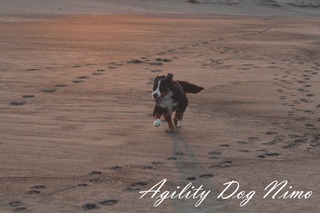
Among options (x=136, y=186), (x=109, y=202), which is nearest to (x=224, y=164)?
(x=136, y=186)

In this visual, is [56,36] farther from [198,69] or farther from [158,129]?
[158,129]

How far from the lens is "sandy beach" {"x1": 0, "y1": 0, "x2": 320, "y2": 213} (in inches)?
230

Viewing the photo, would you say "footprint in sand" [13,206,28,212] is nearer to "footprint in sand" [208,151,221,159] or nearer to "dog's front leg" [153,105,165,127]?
"footprint in sand" [208,151,221,159]

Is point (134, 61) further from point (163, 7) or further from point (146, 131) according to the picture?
point (163, 7)

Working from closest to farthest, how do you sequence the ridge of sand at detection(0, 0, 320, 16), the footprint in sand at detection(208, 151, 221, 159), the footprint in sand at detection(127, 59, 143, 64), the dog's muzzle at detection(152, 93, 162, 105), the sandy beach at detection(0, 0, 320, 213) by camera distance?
the sandy beach at detection(0, 0, 320, 213) → the footprint in sand at detection(208, 151, 221, 159) → the dog's muzzle at detection(152, 93, 162, 105) → the footprint in sand at detection(127, 59, 143, 64) → the ridge of sand at detection(0, 0, 320, 16)

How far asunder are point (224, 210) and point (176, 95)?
2.55 metres

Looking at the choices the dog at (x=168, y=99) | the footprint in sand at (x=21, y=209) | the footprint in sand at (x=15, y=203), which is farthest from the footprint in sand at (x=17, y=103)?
the footprint in sand at (x=21, y=209)

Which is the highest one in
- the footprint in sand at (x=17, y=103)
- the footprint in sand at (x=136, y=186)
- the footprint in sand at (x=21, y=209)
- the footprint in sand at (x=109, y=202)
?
the footprint in sand at (x=21, y=209)

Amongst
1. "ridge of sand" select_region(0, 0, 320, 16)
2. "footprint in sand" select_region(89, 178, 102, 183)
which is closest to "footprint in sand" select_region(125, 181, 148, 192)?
"footprint in sand" select_region(89, 178, 102, 183)

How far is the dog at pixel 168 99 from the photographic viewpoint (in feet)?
25.4

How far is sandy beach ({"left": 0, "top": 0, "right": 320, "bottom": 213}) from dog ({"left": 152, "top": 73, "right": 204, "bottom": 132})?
19 cm

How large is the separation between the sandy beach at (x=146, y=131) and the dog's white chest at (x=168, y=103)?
293mm

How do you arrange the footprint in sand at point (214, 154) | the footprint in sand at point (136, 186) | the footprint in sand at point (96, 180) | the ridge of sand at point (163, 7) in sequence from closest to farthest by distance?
the footprint in sand at point (136, 186) < the footprint in sand at point (96, 180) < the footprint in sand at point (214, 154) < the ridge of sand at point (163, 7)

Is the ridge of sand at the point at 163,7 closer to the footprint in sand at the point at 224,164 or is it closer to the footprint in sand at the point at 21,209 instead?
the footprint in sand at the point at 224,164
